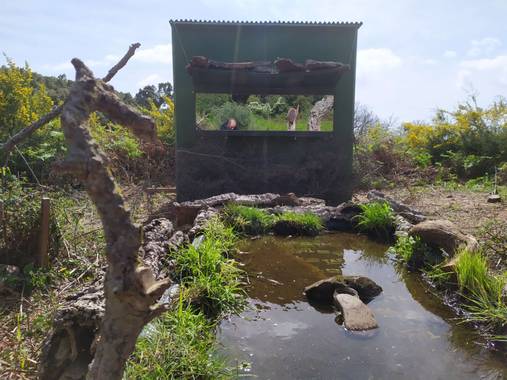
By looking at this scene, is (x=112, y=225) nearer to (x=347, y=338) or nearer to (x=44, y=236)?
(x=347, y=338)

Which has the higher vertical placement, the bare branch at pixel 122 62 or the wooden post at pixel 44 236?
the bare branch at pixel 122 62

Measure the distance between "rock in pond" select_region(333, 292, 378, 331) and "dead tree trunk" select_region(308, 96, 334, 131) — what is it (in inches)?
242

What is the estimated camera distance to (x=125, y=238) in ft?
4.76

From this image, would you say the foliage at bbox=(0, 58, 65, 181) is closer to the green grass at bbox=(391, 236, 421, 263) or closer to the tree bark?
the green grass at bbox=(391, 236, 421, 263)

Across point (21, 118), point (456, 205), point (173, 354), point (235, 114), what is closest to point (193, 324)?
point (173, 354)

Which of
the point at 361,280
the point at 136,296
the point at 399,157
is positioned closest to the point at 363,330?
the point at 361,280

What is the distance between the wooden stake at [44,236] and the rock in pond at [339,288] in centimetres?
237

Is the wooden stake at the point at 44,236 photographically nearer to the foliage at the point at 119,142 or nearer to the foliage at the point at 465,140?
the foliage at the point at 119,142

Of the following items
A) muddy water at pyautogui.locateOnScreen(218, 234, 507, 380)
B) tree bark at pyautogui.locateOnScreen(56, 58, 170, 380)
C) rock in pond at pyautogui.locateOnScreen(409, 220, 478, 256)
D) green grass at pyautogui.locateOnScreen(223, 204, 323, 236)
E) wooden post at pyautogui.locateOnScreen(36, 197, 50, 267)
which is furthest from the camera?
green grass at pyautogui.locateOnScreen(223, 204, 323, 236)

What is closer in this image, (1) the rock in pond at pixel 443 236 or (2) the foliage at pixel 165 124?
(1) the rock in pond at pixel 443 236

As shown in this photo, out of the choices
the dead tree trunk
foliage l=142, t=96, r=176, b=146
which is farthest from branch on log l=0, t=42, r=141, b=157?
foliage l=142, t=96, r=176, b=146

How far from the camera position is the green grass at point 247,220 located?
616 centimetres

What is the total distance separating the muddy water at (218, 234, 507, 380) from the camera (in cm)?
287

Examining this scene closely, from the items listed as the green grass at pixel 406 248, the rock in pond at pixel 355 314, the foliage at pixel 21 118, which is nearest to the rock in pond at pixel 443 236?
the green grass at pixel 406 248
